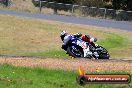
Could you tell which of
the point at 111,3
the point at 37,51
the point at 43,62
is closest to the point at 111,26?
the point at 111,3

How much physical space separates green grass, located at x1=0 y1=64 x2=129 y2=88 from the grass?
445 inches

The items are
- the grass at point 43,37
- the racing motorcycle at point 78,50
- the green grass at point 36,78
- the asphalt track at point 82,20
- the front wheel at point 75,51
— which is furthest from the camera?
the asphalt track at point 82,20

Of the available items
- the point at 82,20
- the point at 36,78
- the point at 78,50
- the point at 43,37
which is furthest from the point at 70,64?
the point at 82,20

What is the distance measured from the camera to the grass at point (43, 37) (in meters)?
29.0

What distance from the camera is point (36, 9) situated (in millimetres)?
54062

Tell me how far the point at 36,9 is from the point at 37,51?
25.3 meters

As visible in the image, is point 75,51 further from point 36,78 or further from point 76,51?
point 36,78

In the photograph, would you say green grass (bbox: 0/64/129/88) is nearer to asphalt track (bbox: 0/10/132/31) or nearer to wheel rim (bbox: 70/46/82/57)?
wheel rim (bbox: 70/46/82/57)

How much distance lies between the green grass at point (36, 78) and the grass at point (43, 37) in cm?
1130

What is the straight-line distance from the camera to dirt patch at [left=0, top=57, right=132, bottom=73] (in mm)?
14285

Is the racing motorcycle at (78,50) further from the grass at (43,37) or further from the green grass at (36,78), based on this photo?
the green grass at (36,78)

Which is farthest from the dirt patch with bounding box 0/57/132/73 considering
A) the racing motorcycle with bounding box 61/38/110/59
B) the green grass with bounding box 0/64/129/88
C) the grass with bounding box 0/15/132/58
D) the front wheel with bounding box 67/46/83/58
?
the grass with bounding box 0/15/132/58

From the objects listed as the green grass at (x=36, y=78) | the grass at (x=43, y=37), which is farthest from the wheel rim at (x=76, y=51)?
the green grass at (x=36, y=78)

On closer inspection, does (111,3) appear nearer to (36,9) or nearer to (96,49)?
(36,9)
